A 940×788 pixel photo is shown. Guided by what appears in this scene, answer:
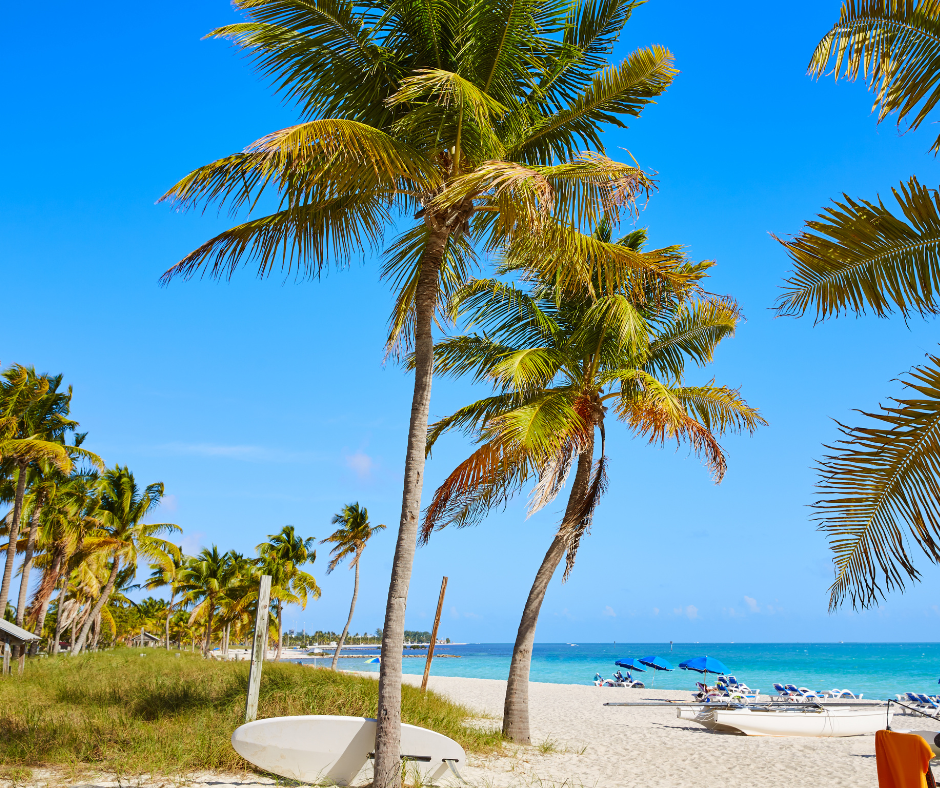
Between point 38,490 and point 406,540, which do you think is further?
point 38,490

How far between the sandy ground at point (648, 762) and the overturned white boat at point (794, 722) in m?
0.36

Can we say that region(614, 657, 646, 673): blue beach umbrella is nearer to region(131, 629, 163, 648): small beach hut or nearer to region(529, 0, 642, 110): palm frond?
region(529, 0, 642, 110): palm frond

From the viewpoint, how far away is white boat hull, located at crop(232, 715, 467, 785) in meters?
7.09

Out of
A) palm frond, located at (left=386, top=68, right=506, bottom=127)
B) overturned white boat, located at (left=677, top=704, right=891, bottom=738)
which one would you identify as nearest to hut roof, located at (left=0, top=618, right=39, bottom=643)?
overturned white boat, located at (left=677, top=704, right=891, bottom=738)

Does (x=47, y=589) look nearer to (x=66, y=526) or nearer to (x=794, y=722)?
(x=66, y=526)

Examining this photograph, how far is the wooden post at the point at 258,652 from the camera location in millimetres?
8488

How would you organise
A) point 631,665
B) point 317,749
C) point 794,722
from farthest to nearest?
point 631,665 → point 794,722 → point 317,749

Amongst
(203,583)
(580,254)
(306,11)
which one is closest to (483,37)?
(306,11)

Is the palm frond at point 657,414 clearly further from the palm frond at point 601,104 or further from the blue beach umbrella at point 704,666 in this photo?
the blue beach umbrella at point 704,666

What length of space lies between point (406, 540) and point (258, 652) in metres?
3.45

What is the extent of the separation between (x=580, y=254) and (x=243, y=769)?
6.89 meters

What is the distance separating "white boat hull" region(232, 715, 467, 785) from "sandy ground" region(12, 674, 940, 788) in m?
0.22

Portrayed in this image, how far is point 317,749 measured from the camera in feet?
23.3

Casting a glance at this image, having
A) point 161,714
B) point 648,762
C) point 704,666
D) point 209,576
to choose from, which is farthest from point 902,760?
point 209,576
